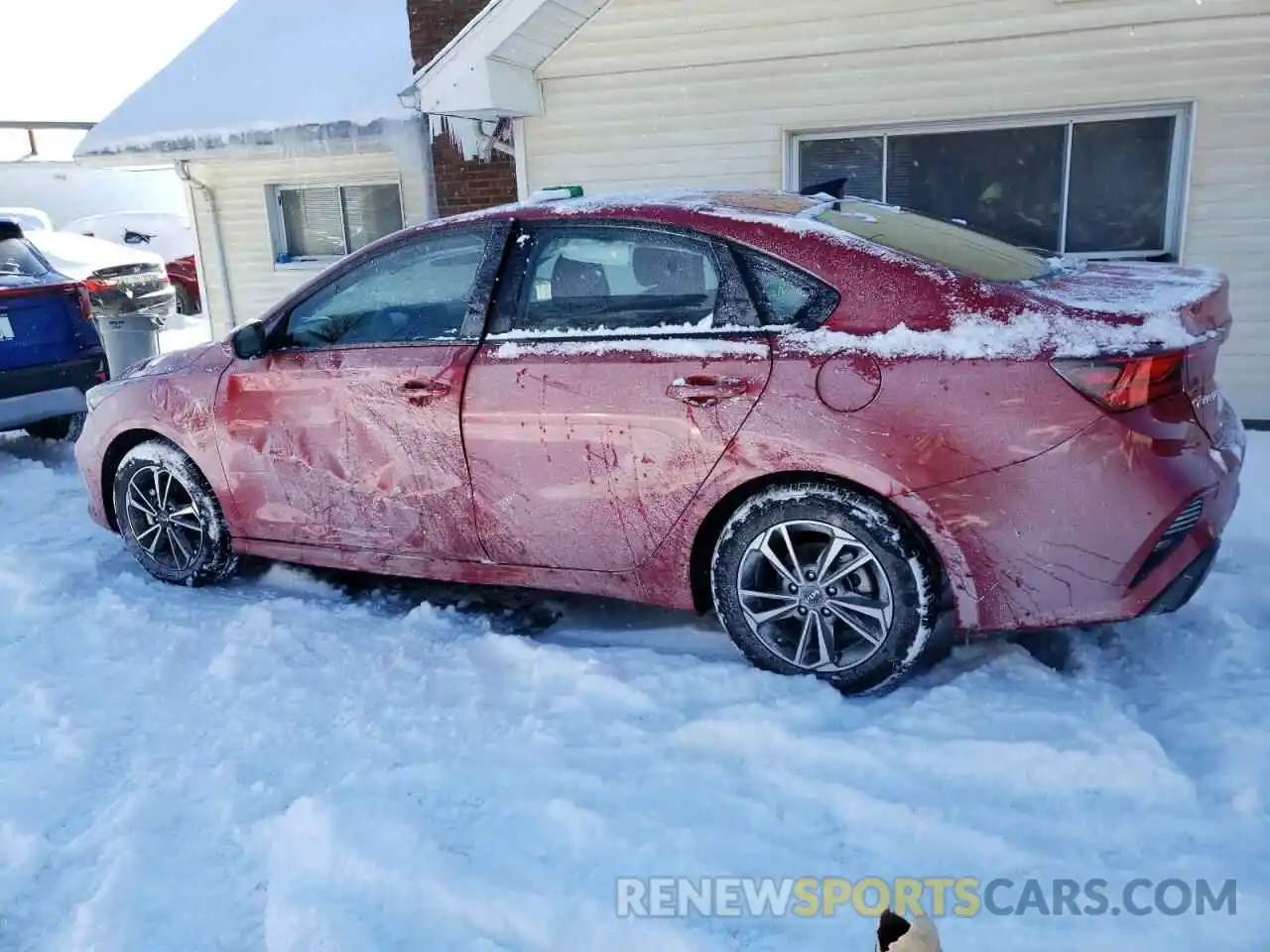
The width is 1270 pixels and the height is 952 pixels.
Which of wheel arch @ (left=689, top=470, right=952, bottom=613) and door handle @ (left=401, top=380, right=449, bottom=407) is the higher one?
door handle @ (left=401, top=380, right=449, bottom=407)

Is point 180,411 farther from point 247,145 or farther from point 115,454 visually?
point 247,145

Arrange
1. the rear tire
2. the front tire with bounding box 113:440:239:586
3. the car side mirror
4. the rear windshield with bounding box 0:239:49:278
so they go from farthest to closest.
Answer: the rear tire, the rear windshield with bounding box 0:239:49:278, the front tire with bounding box 113:440:239:586, the car side mirror

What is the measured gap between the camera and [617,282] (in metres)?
3.44

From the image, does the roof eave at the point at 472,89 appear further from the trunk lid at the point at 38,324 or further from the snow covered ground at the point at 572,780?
the snow covered ground at the point at 572,780

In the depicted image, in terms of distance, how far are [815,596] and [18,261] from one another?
6.40m

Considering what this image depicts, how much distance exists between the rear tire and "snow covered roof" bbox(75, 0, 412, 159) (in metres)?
3.32

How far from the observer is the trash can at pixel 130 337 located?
874 centimetres

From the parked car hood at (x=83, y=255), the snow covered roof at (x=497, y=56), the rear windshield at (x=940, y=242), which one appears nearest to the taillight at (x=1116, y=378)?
the rear windshield at (x=940, y=242)

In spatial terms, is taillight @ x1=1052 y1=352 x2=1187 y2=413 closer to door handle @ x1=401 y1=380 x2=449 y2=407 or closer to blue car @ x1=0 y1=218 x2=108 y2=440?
door handle @ x1=401 y1=380 x2=449 y2=407

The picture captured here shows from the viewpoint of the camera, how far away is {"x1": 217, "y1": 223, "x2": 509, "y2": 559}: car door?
362cm

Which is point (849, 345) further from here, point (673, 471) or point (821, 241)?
point (673, 471)

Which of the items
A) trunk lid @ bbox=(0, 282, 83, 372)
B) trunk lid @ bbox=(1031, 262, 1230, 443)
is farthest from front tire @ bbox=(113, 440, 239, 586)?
trunk lid @ bbox=(1031, 262, 1230, 443)

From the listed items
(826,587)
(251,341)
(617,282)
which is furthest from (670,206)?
(251,341)

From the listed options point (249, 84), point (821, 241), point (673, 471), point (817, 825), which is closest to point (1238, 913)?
point (817, 825)
